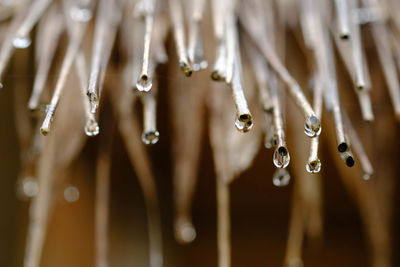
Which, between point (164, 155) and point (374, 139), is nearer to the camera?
point (374, 139)

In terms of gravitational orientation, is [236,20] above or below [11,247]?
above

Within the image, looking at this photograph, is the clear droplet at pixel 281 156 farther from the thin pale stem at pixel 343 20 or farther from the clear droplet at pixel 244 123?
the thin pale stem at pixel 343 20

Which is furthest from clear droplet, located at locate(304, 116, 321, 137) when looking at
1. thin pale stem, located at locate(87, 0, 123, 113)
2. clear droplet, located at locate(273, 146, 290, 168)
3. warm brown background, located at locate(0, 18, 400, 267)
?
warm brown background, located at locate(0, 18, 400, 267)

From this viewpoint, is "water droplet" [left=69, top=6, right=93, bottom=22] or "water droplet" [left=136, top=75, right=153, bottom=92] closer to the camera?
"water droplet" [left=136, top=75, right=153, bottom=92]

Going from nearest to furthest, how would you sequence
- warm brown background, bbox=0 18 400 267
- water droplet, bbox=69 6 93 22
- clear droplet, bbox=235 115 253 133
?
clear droplet, bbox=235 115 253 133 < water droplet, bbox=69 6 93 22 < warm brown background, bbox=0 18 400 267

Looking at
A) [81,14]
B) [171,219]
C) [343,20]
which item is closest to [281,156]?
[343,20]

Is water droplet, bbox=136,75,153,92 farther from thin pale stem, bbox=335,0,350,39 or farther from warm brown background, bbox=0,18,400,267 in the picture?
warm brown background, bbox=0,18,400,267

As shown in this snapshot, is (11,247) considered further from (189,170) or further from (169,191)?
(189,170)

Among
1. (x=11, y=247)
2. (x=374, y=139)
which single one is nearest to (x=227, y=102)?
(x=374, y=139)

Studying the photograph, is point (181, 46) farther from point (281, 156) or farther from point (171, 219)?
point (171, 219)
